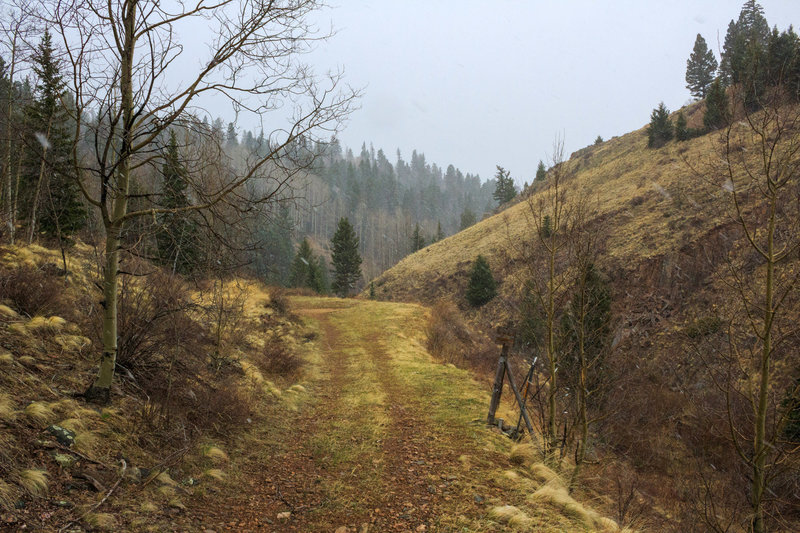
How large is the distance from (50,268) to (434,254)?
3885 centimetres

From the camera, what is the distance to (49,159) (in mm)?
4758

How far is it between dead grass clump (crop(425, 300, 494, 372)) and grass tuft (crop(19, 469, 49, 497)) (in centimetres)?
1143

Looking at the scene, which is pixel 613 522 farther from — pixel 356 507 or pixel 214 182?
pixel 214 182

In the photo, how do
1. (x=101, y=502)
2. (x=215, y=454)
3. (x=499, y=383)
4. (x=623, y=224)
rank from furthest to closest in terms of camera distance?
1. (x=623, y=224)
2. (x=499, y=383)
3. (x=215, y=454)
4. (x=101, y=502)

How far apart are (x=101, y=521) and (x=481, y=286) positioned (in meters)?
28.9

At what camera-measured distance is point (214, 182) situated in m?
6.52

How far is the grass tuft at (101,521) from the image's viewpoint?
3154 millimetres

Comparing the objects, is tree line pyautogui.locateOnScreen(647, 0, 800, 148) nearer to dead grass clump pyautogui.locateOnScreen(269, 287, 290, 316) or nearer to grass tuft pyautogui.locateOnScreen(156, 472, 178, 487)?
grass tuft pyautogui.locateOnScreen(156, 472, 178, 487)

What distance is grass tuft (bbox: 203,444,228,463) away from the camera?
514cm

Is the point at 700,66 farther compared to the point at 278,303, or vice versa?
the point at 700,66

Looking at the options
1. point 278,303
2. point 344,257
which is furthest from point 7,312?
point 344,257

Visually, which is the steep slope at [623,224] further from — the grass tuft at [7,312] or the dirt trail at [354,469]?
the grass tuft at [7,312]

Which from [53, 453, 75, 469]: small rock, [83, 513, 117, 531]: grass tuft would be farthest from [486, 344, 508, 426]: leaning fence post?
[53, 453, 75, 469]: small rock

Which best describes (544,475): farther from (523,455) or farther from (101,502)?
(101,502)
